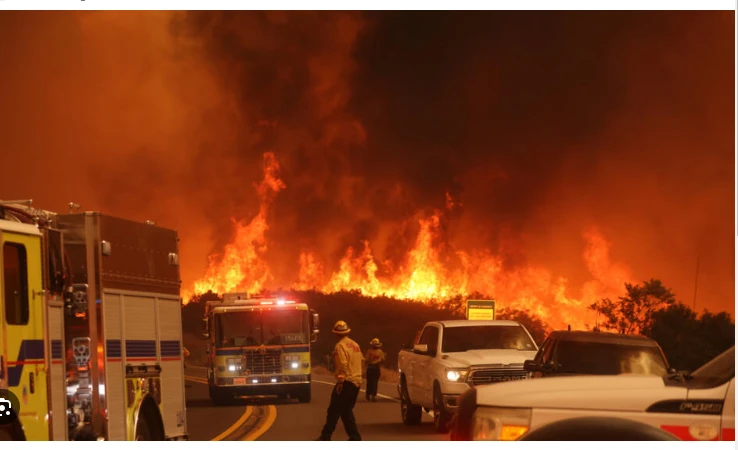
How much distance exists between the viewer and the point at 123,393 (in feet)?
41.5

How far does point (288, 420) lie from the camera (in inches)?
949

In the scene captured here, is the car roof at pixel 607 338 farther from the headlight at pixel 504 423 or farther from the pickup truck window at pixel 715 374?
the headlight at pixel 504 423

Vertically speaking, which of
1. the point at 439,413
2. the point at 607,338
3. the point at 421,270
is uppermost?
the point at 421,270

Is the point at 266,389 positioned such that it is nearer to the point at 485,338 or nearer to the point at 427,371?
the point at 485,338

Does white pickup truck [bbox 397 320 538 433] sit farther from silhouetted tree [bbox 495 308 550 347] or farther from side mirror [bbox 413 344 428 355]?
silhouetted tree [bbox 495 308 550 347]

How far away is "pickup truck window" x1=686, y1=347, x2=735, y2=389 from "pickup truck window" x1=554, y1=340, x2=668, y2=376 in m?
8.24

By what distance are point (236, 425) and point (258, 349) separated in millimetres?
8418

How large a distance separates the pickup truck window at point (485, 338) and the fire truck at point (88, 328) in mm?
7466

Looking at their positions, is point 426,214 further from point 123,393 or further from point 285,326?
point 123,393

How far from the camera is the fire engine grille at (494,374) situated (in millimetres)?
19703

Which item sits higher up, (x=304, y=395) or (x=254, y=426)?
(x=304, y=395)

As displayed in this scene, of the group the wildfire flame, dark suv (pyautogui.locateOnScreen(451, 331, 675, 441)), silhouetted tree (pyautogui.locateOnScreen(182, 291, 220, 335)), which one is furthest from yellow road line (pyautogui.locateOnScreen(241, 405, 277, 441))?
silhouetted tree (pyautogui.locateOnScreen(182, 291, 220, 335))

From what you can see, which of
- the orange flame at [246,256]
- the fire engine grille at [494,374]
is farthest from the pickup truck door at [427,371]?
the orange flame at [246,256]

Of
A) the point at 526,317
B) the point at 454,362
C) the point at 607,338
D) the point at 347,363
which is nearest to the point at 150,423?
the point at 347,363
